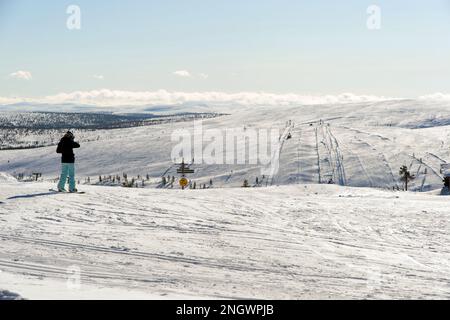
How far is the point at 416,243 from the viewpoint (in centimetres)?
1041

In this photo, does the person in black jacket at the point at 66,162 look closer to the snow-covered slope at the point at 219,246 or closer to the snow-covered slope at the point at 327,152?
the snow-covered slope at the point at 219,246

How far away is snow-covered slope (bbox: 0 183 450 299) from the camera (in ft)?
24.9

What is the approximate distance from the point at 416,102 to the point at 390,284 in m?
99.6

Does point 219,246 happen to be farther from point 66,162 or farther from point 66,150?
point 66,150

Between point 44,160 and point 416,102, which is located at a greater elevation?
point 416,102

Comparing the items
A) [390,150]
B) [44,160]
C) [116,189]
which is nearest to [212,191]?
[116,189]

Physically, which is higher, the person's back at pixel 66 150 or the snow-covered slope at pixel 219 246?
the person's back at pixel 66 150

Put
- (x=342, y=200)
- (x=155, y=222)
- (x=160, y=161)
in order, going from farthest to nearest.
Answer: (x=160, y=161)
(x=342, y=200)
(x=155, y=222)

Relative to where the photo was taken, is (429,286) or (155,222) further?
(155,222)

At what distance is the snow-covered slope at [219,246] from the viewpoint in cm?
760

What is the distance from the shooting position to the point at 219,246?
9.84 metres

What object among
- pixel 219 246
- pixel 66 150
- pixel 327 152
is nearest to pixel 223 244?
pixel 219 246

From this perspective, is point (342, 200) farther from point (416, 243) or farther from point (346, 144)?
point (346, 144)

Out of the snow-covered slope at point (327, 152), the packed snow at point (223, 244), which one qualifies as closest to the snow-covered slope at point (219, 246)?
the packed snow at point (223, 244)
